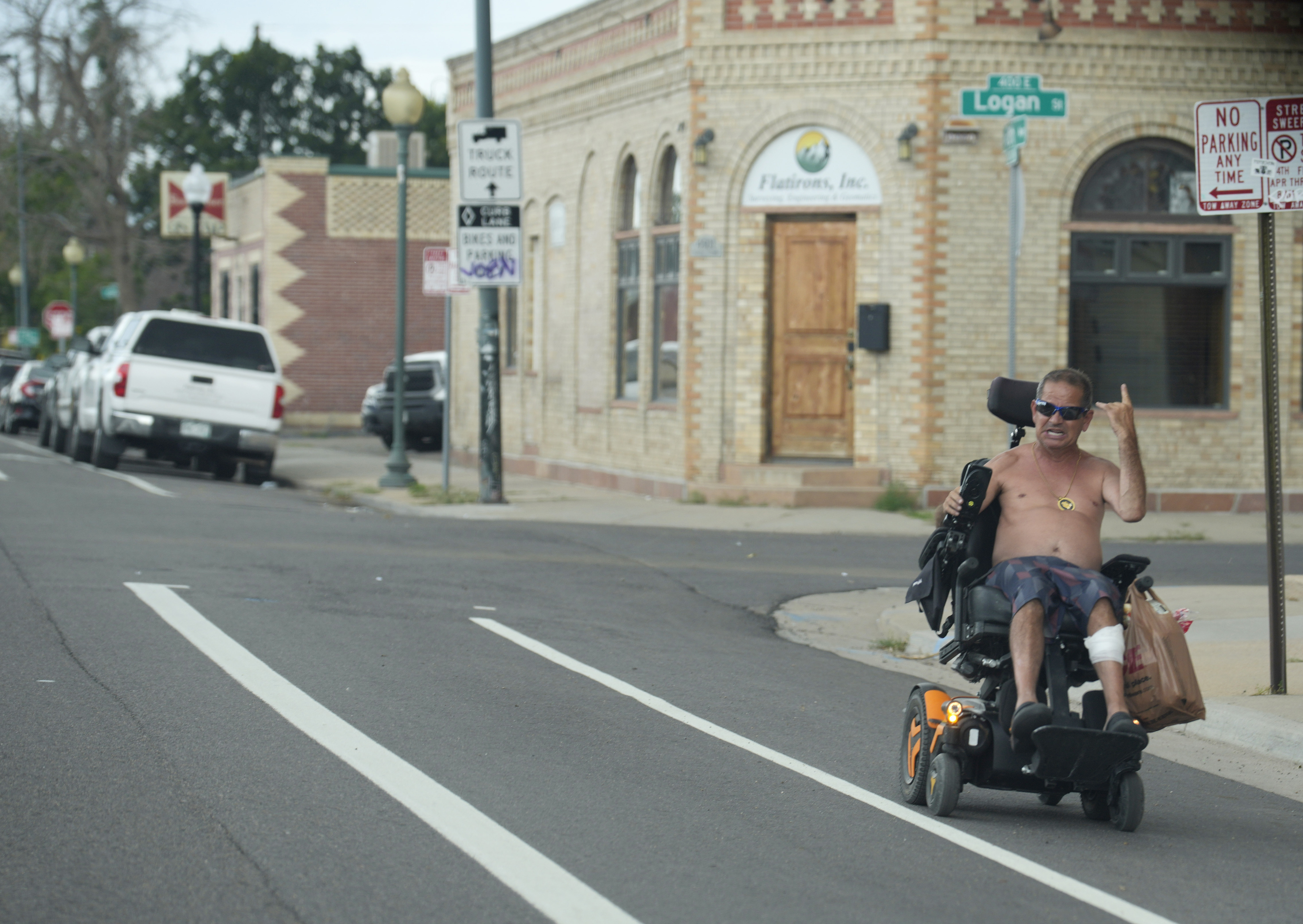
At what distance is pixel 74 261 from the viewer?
48031mm

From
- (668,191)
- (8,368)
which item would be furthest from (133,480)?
(8,368)

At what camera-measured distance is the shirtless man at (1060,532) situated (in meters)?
5.40

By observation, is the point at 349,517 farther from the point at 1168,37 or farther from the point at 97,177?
the point at 97,177

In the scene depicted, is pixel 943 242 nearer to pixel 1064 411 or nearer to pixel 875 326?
pixel 875 326

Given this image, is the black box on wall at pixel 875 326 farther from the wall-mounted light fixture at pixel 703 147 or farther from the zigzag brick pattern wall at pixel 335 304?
the zigzag brick pattern wall at pixel 335 304

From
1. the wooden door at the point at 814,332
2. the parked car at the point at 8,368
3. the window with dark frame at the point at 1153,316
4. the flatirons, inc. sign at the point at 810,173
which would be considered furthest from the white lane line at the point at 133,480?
the parked car at the point at 8,368

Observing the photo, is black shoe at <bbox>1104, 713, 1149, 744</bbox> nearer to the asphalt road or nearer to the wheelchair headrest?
the asphalt road

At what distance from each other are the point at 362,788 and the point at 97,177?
4720 centimetres

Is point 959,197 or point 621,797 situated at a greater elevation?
point 959,197

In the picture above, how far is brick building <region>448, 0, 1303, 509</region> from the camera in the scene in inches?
682

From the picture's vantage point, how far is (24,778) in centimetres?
571

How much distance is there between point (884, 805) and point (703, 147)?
42.2 ft

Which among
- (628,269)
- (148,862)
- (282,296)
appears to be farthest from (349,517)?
(282,296)

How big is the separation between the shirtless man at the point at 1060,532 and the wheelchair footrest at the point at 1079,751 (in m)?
0.05
